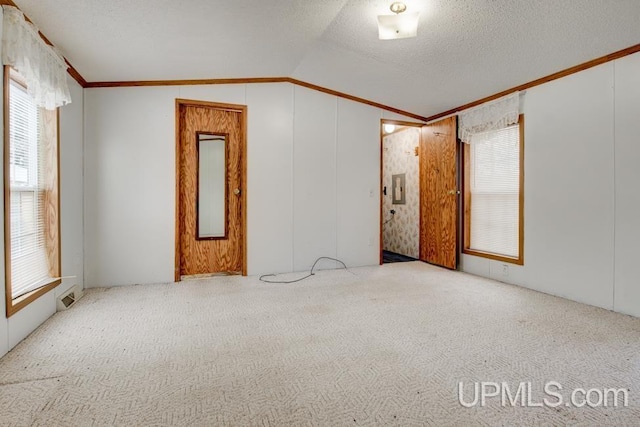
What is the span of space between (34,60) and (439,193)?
4363 millimetres

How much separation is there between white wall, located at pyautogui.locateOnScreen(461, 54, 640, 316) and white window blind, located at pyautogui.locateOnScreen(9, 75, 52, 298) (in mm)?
4446

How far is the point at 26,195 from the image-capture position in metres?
2.48

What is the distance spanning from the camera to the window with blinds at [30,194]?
7.52ft

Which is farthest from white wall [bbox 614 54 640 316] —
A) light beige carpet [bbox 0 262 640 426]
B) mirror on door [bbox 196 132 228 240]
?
mirror on door [bbox 196 132 228 240]

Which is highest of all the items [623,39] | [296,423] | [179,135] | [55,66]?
[623,39]

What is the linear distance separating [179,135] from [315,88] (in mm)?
1777

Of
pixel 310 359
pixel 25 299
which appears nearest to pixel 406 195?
pixel 310 359

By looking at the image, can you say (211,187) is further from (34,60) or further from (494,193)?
(494,193)

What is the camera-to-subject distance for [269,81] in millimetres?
4055

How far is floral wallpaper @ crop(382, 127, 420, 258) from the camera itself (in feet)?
17.5

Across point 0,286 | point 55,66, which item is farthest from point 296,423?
point 55,66

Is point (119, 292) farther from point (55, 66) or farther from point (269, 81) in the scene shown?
point (269, 81)

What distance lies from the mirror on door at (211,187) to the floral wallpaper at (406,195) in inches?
110

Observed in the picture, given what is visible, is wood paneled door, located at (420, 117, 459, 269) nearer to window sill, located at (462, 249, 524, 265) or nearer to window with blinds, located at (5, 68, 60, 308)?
window sill, located at (462, 249, 524, 265)
